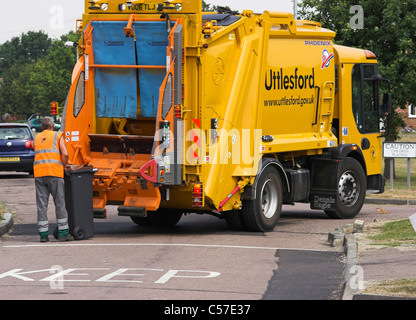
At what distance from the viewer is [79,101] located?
14047 millimetres

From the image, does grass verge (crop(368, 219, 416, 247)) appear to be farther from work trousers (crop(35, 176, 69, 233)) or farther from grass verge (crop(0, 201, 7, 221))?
grass verge (crop(0, 201, 7, 221))

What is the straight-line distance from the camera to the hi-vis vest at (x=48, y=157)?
43.1ft

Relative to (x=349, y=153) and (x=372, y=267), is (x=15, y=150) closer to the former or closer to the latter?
(x=349, y=153)

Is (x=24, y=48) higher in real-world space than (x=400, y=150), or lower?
higher

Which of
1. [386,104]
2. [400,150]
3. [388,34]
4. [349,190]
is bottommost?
[349,190]

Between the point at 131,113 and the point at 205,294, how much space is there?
548cm

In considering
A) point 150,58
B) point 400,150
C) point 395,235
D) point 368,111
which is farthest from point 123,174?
point 400,150

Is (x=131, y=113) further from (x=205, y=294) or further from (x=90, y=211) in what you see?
(x=205, y=294)

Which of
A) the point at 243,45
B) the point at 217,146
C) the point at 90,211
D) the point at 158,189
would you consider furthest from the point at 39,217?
the point at 243,45

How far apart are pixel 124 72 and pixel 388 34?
1334 centimetres

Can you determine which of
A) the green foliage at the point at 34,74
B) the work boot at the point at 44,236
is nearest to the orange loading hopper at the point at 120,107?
the work boot at the point at 44,236

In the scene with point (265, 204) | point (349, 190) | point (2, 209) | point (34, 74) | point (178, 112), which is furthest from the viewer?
point (34, 74)

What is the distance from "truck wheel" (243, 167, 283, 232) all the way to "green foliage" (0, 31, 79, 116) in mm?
51873

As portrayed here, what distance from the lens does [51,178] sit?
13141 mm
